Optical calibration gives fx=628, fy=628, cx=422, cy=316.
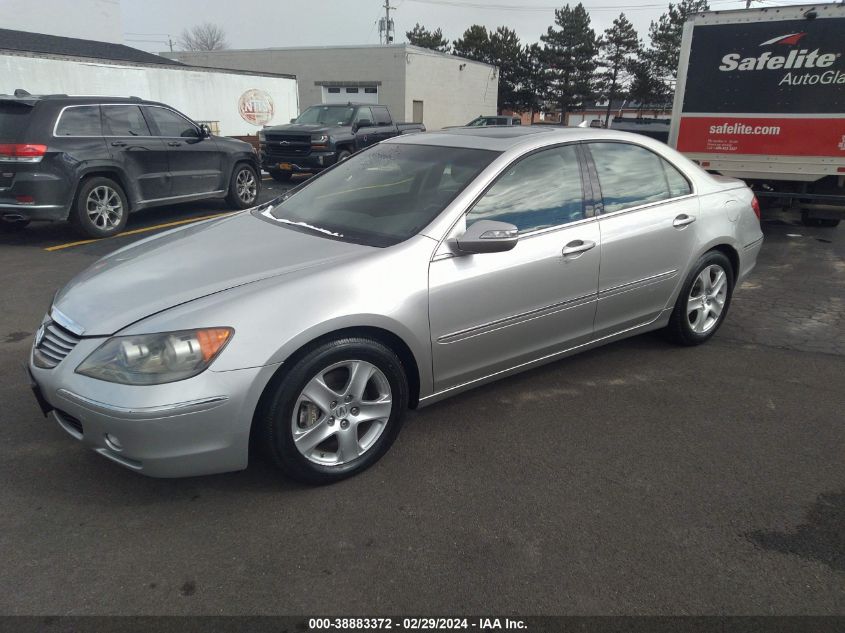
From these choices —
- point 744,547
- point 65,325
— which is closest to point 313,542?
point 65,325

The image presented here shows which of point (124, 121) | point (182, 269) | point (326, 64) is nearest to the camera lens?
point (182, 269)

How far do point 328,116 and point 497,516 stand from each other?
45.4ft

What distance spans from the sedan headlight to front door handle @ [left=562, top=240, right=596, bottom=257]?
1919 mm

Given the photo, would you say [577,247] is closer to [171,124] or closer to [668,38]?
[171,124]

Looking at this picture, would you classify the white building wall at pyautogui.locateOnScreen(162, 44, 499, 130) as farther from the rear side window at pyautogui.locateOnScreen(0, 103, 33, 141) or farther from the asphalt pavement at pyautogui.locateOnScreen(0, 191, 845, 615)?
the asphalt pavement at pyautogui.locateOnScreen(0, 191, 845, 615)

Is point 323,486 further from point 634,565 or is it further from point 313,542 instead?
point 634,565

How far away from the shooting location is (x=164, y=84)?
53.9ft

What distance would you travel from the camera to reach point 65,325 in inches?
110

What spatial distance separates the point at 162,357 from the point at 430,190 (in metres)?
1.71

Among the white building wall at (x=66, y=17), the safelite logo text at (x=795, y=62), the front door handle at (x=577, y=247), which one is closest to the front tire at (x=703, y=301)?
the front door handle at (x=577, y=247)

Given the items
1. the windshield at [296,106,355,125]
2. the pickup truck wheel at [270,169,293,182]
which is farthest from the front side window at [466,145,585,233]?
the windshield at [296,106,355,125]

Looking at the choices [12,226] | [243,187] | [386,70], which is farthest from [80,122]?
[386,70]

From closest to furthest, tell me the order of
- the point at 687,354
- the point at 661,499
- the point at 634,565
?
the point at 634,565 → the point at 661,499 → the point at 687,354

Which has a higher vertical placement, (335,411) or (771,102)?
(771,102)
